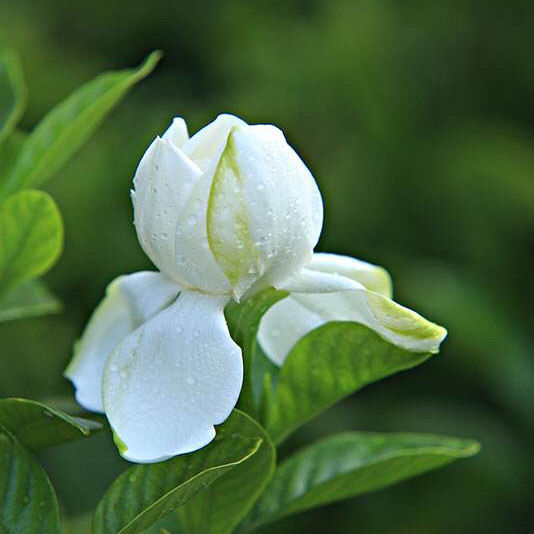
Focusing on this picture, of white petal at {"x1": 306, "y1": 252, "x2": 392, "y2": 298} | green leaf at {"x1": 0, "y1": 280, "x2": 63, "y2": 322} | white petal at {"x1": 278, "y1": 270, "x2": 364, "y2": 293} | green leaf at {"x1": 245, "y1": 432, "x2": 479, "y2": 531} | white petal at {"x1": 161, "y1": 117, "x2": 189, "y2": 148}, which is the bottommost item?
green leaf at {"x1": 245, "y1": 432, "x2": 479, "y2": 531}

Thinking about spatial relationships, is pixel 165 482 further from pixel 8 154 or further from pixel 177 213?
pixel 8 154

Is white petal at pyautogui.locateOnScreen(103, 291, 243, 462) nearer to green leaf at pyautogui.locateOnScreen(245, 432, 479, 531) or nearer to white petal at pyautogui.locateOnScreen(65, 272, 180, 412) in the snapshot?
white petal at pyautogui.locateOnScreen(65, 272, 180, 412)

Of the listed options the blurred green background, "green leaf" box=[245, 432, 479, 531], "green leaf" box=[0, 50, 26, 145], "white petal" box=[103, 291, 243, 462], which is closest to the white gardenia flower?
"white petal" box=[103, 291, 243, 462]

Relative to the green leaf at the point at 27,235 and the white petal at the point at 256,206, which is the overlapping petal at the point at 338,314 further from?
the green leaf at the point at 27,235

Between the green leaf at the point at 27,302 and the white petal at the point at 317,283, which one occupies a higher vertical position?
the white petal at the point at 317,283

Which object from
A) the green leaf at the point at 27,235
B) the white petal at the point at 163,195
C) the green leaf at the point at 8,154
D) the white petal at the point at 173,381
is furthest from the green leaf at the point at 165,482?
the green leaf at the point at 8,154

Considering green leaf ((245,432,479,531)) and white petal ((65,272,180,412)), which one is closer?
white petal ((65,272,180,412))

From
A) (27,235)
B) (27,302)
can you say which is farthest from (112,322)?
(27,302)

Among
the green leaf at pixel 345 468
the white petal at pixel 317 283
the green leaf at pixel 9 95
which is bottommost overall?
the green leaf at pixel 345 468
